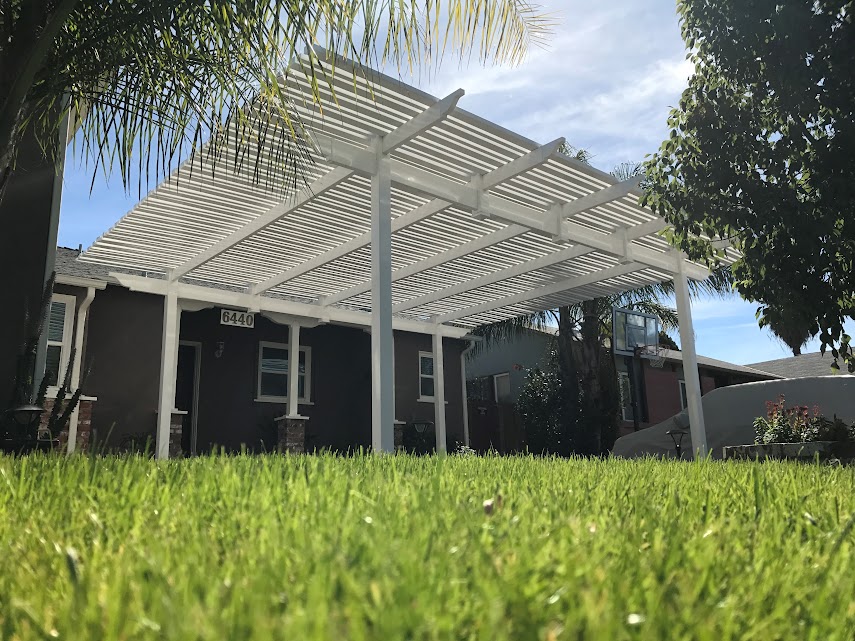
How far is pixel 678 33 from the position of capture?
679 cm

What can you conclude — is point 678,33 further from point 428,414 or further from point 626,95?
point 428,414

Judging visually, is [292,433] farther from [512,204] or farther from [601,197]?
[601,197]

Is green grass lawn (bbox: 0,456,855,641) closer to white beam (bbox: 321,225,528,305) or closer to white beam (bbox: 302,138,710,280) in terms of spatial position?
white beam (bbox: 302,138,710,280)

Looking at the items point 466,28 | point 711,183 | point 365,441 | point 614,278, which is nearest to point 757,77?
→ point 711,183

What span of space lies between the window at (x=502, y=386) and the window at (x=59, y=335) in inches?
624

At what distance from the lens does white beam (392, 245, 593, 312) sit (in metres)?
12.0

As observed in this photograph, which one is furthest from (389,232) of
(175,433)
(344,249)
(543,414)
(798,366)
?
(798,366)

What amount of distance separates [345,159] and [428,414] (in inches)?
426

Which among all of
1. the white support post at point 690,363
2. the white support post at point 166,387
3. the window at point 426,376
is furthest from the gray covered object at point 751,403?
the white support post at point 166,387

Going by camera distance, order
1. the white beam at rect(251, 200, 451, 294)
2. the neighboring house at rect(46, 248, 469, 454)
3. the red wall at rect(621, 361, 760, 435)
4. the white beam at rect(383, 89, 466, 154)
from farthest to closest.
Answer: the red wall at rect(621, 361, 760, 435), the neighboring house at rect(46, 248, 469, 454), the white beam at rect(251, 200, 451, 294), the white beam at rect(383, 89, 466, 154)

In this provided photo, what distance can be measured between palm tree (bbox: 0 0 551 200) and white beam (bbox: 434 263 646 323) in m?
8.21

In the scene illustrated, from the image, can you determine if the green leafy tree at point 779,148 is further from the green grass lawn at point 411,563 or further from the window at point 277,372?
the window at point 277,372

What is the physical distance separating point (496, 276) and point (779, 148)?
26.0 ft

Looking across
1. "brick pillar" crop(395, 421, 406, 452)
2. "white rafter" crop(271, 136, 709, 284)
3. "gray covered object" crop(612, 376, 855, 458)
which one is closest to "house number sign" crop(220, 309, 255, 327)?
"brick pillar" crop(395, 421, 406, 452)
